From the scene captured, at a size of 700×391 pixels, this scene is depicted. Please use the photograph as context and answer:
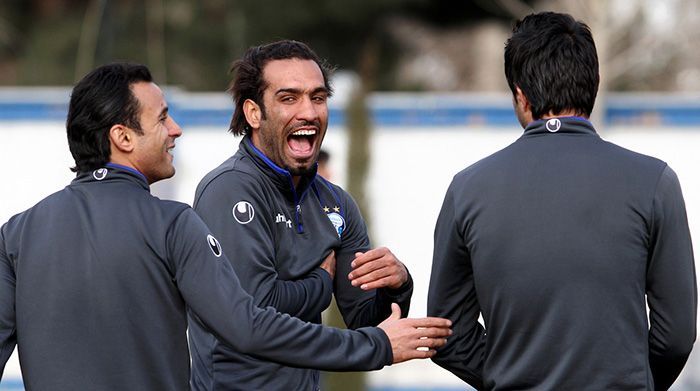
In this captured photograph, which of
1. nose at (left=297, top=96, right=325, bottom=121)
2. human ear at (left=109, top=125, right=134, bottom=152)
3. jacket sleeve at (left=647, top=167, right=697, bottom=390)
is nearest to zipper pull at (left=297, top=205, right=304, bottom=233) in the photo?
nose at (left=297, top=96, right=325, bottom=121)

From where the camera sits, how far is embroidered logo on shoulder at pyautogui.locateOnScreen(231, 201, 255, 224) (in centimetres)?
415

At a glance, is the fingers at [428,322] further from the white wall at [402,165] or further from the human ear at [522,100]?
the white wall at [402,165]

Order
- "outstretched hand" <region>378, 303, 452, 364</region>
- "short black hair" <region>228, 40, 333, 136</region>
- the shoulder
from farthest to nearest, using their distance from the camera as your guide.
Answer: "short black hair" <region>228, 40, 333, 136</region>, the shoulder, "outstretched hand" <region>378, 303, 452, 364</region>

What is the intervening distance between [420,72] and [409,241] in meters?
17.1

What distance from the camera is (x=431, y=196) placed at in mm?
11430

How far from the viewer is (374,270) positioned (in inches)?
159

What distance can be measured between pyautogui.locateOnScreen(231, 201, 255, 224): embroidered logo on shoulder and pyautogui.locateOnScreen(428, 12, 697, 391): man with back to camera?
718 mm

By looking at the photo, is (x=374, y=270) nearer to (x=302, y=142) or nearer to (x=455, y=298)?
(x=455, y=298)

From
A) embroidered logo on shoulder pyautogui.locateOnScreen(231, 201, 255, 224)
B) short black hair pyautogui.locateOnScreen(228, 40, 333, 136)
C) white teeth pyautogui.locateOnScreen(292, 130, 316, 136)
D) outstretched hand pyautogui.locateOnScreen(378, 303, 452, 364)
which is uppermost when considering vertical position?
short black hair pyautogui.locateOnScreen(228, 40, 333, 136)

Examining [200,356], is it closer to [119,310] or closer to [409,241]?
[119,310]

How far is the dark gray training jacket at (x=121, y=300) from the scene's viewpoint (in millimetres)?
3488

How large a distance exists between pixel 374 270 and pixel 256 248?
0.42 metres

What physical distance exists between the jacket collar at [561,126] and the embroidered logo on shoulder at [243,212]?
105 centimetres

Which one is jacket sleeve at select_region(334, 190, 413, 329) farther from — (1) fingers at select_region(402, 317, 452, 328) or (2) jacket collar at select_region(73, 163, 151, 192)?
(2) jacket collar at select_region(73, 163, 151, 192)
